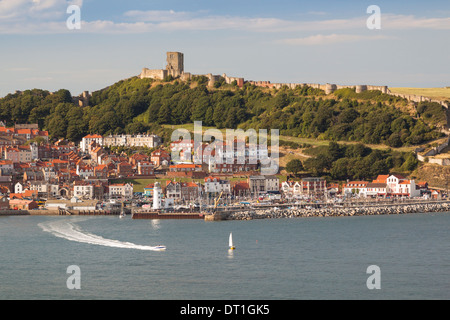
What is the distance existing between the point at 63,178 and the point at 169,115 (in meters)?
14.9

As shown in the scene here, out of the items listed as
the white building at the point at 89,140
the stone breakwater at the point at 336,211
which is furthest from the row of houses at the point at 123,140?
the stone breakwater at the point at 336,211

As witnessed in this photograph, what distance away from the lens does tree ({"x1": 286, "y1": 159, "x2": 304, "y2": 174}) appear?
152ft

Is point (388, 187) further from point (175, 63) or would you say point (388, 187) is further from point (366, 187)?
point (175, 63)

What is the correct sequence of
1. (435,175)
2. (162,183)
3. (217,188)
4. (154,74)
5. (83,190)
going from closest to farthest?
1. (83,190)
2. (217,188)
3. (435,175)
4. (162,183)
5. (154,74)

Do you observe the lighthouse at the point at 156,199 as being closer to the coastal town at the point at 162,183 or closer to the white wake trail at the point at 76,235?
the coastal town at the point at 162,183

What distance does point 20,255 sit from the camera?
2553cm

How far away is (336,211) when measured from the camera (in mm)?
38344

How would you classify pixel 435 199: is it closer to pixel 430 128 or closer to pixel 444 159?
pixel 444 159

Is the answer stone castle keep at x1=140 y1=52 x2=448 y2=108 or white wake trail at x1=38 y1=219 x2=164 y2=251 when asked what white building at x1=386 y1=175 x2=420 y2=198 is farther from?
white wake trail at x1=38 y1=219 x2=164 y2=251

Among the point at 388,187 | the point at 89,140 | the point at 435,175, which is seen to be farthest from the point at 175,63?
the point at 388,187

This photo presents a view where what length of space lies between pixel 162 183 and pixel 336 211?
10832 mm
